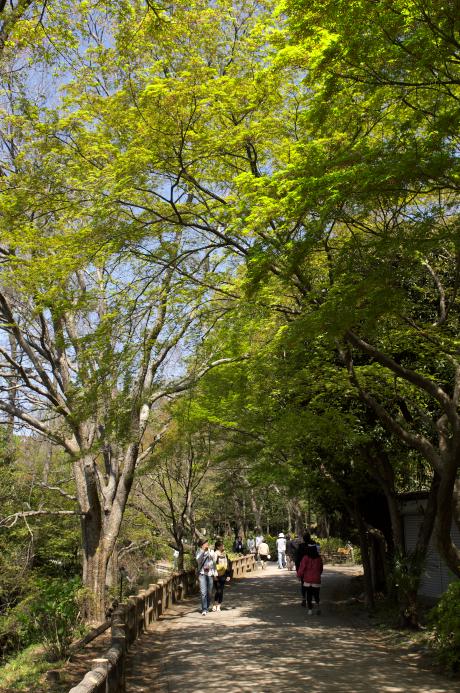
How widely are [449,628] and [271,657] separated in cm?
258

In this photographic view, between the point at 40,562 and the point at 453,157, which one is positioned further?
the point at 40,562

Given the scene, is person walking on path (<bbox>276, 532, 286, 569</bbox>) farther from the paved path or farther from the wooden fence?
the paved path

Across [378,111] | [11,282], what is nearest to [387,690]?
[378,111]

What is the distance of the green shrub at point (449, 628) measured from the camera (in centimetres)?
761

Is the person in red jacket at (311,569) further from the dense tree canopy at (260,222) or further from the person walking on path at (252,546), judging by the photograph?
the person walking on path at (252,546)

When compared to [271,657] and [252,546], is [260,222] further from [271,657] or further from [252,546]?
[252,546]

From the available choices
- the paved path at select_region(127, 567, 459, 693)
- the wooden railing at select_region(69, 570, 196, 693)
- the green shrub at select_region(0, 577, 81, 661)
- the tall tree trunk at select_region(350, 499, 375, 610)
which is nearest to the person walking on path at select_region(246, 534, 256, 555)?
the wooden railing at select_region(69, 570, 196, 693)

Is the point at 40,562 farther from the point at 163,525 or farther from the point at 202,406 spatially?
the point at 202,406

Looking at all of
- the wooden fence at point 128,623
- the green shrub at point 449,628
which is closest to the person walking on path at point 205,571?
the wooden fence at point 128,623

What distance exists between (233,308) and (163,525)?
14688 mm

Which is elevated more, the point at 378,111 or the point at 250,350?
the point at 378,111

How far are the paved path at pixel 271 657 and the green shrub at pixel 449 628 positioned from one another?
1.08 ft

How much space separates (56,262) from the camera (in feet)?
32.6

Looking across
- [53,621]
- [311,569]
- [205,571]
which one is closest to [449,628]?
A: [311,569]
